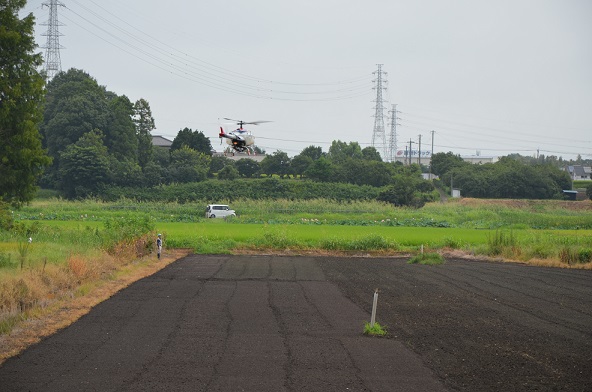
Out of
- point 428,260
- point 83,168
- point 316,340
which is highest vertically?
point 83,168

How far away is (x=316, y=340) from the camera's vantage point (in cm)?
1263

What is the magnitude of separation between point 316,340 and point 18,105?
30118 millimetres

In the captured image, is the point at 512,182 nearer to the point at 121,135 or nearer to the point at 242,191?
the point at 242,191

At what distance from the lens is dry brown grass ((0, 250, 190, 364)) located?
40.4 feet

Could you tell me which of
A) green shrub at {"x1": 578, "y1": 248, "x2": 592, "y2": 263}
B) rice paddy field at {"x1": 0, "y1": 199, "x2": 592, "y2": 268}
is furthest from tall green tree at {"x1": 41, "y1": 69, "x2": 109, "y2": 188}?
green shrub at {"x1": 578, "y1": 248, "x2": 592, "y2": 263}

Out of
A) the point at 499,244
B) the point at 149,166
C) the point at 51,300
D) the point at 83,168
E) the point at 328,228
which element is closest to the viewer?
the point at 51,300

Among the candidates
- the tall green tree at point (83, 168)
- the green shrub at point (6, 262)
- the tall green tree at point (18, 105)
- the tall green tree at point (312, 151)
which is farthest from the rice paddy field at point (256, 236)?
the tall green tree at point (312, 151)

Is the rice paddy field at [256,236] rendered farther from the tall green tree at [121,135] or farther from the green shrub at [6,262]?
the tall green tree at [121,135]

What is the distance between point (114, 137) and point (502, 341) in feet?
230

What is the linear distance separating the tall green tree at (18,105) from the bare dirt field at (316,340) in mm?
18691

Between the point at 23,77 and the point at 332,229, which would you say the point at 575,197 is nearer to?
the point at 332,229

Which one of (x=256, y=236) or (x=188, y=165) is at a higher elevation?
(x=188, y=165)

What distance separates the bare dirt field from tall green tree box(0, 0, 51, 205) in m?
18.7

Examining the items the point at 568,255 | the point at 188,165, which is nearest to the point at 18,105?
the point at 568,255
